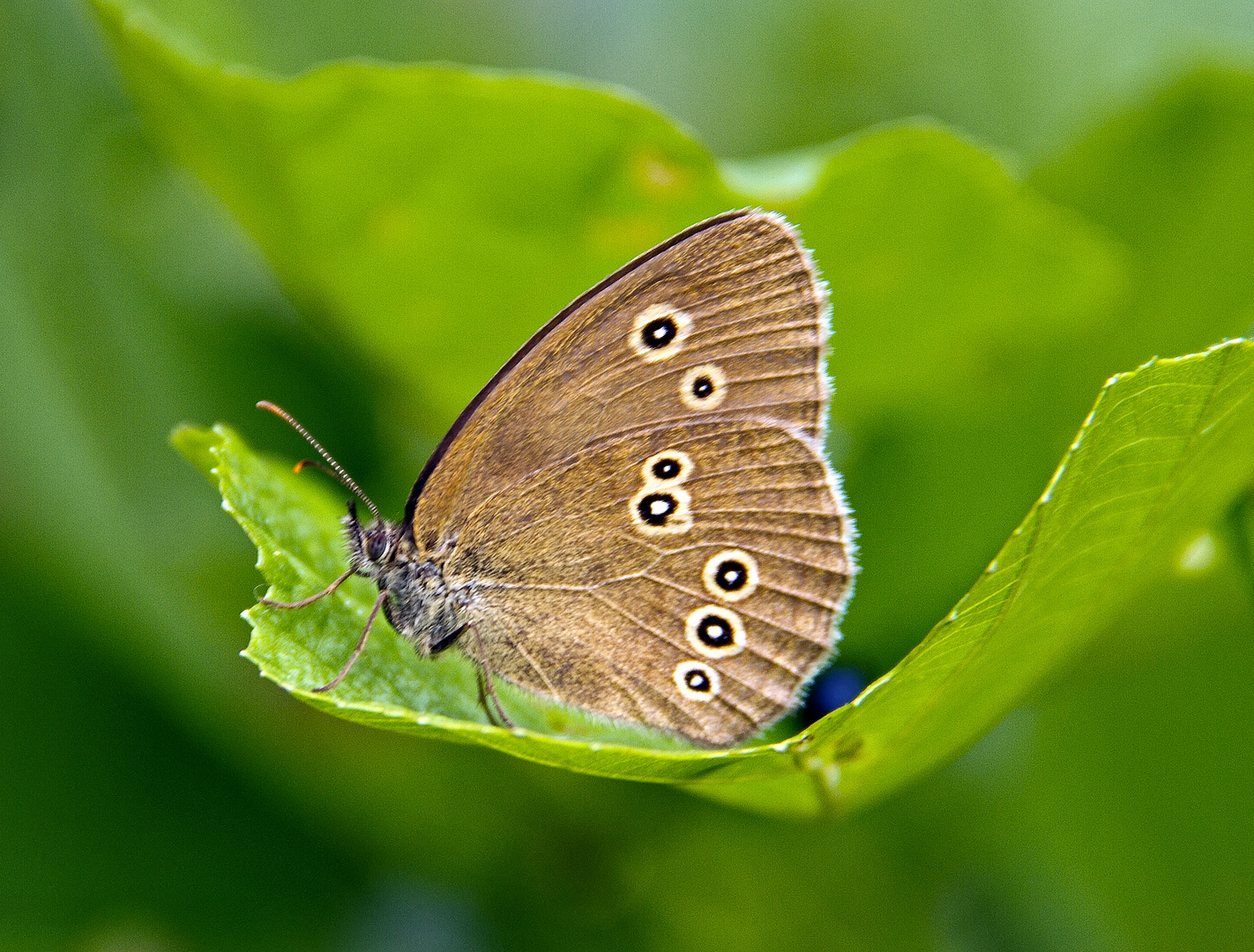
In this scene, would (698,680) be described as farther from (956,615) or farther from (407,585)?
(956,615)

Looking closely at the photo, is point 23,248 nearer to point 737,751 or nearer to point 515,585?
point 515,585

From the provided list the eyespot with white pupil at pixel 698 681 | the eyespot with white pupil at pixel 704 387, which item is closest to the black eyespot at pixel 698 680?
the eyespot with white pupil at pixel 698 681

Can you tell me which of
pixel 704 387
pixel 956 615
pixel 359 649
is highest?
pixel 704 387

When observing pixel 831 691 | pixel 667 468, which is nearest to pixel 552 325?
pixel 667 468

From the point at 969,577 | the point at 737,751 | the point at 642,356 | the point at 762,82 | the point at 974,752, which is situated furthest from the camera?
the point at 762,82

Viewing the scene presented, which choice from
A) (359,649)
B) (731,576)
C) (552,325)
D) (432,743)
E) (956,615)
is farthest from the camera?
(432,743)

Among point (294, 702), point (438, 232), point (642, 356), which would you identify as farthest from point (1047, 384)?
point (294, 702)
